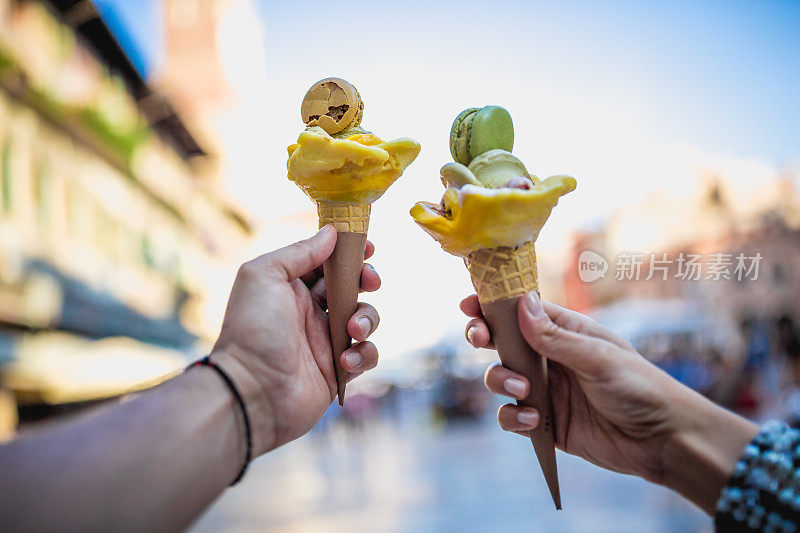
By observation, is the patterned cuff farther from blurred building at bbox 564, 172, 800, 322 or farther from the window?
blurred building at bbox 564, 172, 800, 322

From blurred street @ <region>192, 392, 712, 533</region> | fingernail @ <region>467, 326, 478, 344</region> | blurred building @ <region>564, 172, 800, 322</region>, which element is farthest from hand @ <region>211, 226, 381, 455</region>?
blurred building @ <region>564, 172, 800, 322</region>

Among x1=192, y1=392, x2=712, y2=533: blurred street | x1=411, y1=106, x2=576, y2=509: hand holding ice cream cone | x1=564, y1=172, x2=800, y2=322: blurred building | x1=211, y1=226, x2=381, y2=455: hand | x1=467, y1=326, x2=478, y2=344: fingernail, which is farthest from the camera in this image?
x1=564, y1=172, x2=800, y2=322: blurred building

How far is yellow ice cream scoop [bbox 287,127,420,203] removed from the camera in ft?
6.70

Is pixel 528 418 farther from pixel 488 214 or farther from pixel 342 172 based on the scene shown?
pixel 342 172

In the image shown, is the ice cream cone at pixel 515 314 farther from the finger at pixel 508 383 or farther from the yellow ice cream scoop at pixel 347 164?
the yellow ice cream scoop at pixel 347 164

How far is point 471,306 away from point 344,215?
0.64 metres

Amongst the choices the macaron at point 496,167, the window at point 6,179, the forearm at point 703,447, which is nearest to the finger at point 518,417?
the forearm at point 703,447

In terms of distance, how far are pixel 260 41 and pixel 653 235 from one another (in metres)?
49.5

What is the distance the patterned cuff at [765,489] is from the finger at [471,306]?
106 cm

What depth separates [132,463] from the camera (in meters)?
1.33

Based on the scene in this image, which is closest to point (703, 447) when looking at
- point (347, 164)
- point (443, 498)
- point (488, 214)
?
point (488, 214)

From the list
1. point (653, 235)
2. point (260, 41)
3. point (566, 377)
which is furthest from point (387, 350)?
point (260, 41)

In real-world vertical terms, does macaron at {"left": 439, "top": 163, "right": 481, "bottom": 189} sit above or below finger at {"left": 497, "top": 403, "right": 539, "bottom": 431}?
above

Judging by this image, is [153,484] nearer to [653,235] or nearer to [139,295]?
[139,295]
